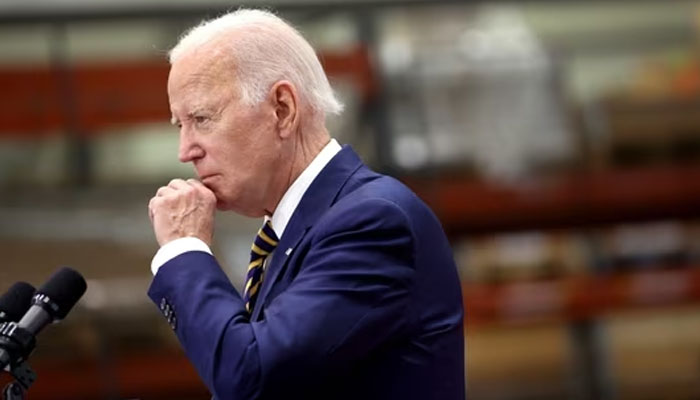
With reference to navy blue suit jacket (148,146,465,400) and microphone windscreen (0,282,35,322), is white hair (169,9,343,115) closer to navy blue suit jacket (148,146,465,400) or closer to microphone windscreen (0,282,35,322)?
navy blue suit jacket (148,146,465,400)

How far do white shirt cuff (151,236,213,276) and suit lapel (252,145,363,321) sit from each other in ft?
0.30

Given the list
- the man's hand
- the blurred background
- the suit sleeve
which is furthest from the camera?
the blurred background

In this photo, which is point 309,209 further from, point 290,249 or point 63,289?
point 63,289

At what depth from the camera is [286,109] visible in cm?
153

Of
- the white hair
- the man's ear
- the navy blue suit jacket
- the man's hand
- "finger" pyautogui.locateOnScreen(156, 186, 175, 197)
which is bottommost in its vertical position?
the navy blue suit jacket

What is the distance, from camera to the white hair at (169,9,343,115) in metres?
1.51

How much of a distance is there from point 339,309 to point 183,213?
222mm

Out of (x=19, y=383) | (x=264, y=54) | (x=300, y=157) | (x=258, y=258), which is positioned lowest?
(x=19, y=383)

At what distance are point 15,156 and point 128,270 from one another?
0.50 m

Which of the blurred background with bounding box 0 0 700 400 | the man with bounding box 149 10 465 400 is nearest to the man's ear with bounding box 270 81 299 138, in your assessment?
the man with bounding box 149 10 465 400

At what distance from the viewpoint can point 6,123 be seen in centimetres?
393

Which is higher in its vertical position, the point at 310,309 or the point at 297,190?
the point at 297,190

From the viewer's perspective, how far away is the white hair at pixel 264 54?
1512 mm

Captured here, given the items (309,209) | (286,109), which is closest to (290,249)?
(309,209)
